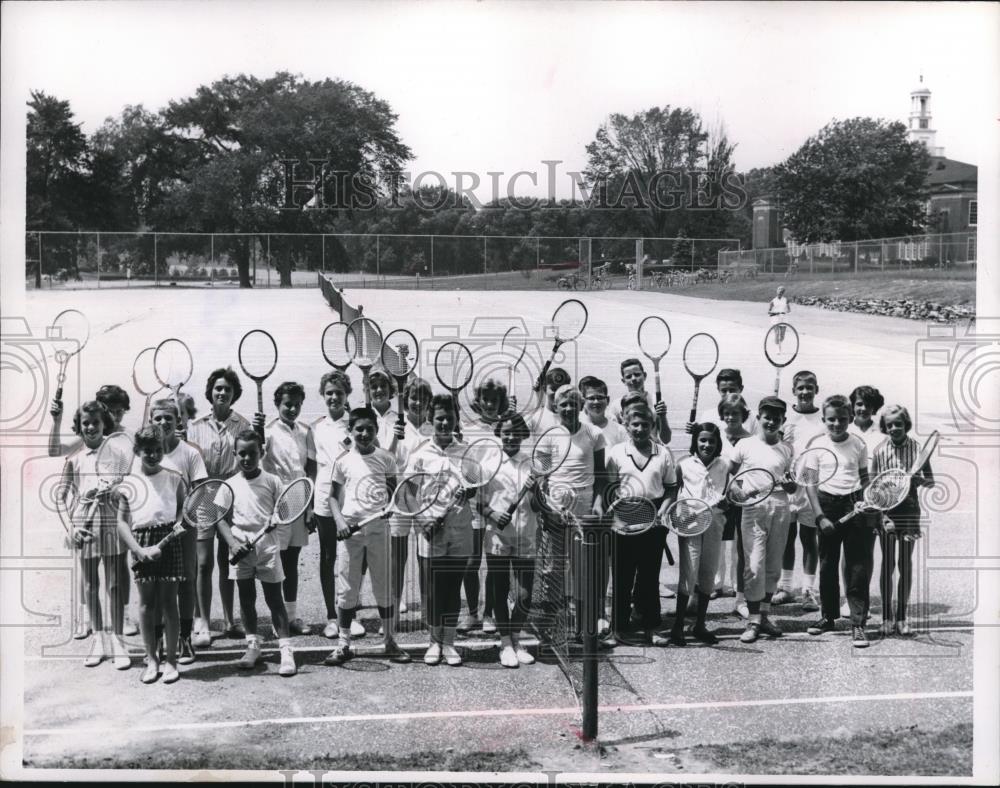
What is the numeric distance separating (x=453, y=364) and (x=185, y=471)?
181 cm

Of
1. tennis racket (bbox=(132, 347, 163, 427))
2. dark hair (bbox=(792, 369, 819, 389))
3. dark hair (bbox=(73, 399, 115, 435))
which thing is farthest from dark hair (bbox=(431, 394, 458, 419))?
dark hair (bbox=(792, 369, 819, 389))

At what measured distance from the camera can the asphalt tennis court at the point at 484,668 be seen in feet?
21.7

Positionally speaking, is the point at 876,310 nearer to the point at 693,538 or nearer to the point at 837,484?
the point at 837,484

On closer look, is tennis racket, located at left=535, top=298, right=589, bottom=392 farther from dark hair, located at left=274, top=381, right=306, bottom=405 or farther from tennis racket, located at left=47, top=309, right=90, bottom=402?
tennis racket, located at left=47, top=309, right=90, bottom=402

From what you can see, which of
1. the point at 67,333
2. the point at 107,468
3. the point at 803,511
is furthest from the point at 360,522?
the point at 803,511

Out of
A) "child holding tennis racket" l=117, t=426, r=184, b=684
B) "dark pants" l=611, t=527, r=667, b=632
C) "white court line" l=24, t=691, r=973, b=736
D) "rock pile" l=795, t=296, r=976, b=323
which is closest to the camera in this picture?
"white court line" l=24, t=691, r=973, b=736

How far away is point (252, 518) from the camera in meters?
6.89

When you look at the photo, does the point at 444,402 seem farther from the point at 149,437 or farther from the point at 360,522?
the point at 149,437

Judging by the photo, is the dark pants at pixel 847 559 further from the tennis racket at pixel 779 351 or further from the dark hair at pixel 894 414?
the tennis racket at pixel 779 351

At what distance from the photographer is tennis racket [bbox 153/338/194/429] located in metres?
7.37

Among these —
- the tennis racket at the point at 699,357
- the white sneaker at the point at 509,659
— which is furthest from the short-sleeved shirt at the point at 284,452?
the tennis racket at the point at 699,357

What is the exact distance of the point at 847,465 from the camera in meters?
7.28

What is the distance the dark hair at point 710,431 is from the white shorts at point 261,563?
2.59 meters

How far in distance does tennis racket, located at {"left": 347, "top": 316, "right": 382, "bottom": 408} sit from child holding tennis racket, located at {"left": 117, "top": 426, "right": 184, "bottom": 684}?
1400mm
